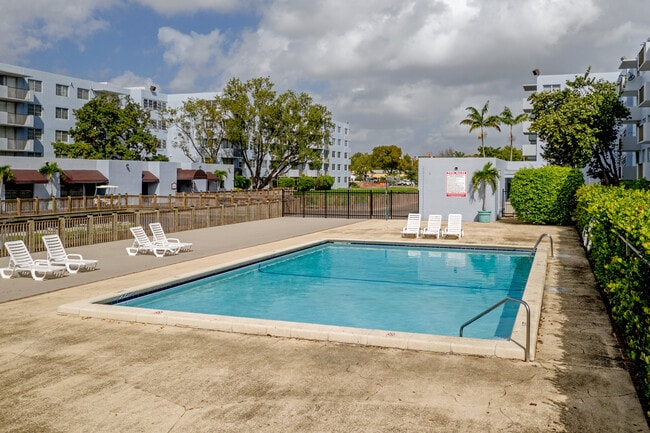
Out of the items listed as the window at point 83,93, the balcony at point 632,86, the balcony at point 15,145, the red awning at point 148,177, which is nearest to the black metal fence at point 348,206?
the red awning at point 148,177

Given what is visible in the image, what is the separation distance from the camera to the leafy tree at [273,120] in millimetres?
74250

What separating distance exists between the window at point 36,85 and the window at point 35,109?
6.28 feet

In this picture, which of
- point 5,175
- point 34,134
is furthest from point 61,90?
point 5,175

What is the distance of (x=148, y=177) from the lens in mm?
60719

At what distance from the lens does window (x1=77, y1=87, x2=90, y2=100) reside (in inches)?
2964

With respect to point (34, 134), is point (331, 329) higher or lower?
lower

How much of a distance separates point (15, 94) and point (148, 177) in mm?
19381

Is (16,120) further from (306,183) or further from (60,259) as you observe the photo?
(60,259)

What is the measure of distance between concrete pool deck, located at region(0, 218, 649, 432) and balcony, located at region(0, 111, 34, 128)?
61.6 m

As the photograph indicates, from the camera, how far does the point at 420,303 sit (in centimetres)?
1446

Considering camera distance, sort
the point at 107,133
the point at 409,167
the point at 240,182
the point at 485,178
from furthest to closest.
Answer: the point at 409,167
the point at 240,182
the point at 107,133
the point at 485,178

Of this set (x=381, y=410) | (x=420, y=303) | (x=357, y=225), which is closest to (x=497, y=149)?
(x=357, y=225)

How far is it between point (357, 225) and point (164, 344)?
2273 centimetres

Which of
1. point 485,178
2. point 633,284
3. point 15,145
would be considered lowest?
point 633,284
